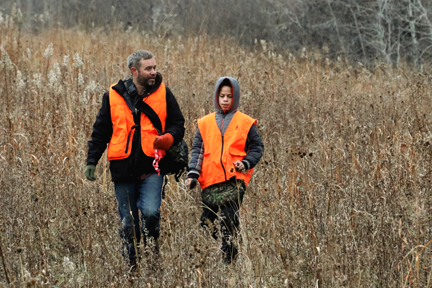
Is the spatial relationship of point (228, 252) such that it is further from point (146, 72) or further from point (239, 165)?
point (146, 72)

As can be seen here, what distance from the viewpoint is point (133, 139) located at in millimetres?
3793

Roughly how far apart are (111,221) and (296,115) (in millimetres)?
4071

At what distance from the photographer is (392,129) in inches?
247

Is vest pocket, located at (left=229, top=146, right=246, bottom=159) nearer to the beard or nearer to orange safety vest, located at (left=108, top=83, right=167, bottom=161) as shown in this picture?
orange safety vest, located at (left=108, top=83, right=167, bottom=161)

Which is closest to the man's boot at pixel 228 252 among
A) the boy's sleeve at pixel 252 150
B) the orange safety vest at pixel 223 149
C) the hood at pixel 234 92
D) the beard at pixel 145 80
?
the orange safety vest at pixel 223 149

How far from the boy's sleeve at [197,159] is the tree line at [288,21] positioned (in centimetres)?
947

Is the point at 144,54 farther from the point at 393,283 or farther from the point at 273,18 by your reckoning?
the point at 273,18

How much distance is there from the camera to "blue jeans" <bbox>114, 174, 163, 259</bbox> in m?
3.68

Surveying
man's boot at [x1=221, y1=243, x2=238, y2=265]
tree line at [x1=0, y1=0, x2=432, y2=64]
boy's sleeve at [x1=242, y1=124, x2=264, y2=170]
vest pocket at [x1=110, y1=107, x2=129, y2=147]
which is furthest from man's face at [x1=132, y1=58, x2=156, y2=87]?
tree line at [x1=0, y1=0, x2=432, y2=64]

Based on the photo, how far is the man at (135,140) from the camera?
147 inches

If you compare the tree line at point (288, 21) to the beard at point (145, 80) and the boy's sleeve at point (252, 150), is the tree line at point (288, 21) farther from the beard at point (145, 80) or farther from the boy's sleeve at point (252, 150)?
the boy's sleeve at point (252, 150)

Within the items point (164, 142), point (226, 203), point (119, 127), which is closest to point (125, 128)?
point (119, 127)

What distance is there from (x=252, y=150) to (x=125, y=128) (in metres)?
1.05

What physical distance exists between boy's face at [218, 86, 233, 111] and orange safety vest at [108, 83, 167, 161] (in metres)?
0.54
